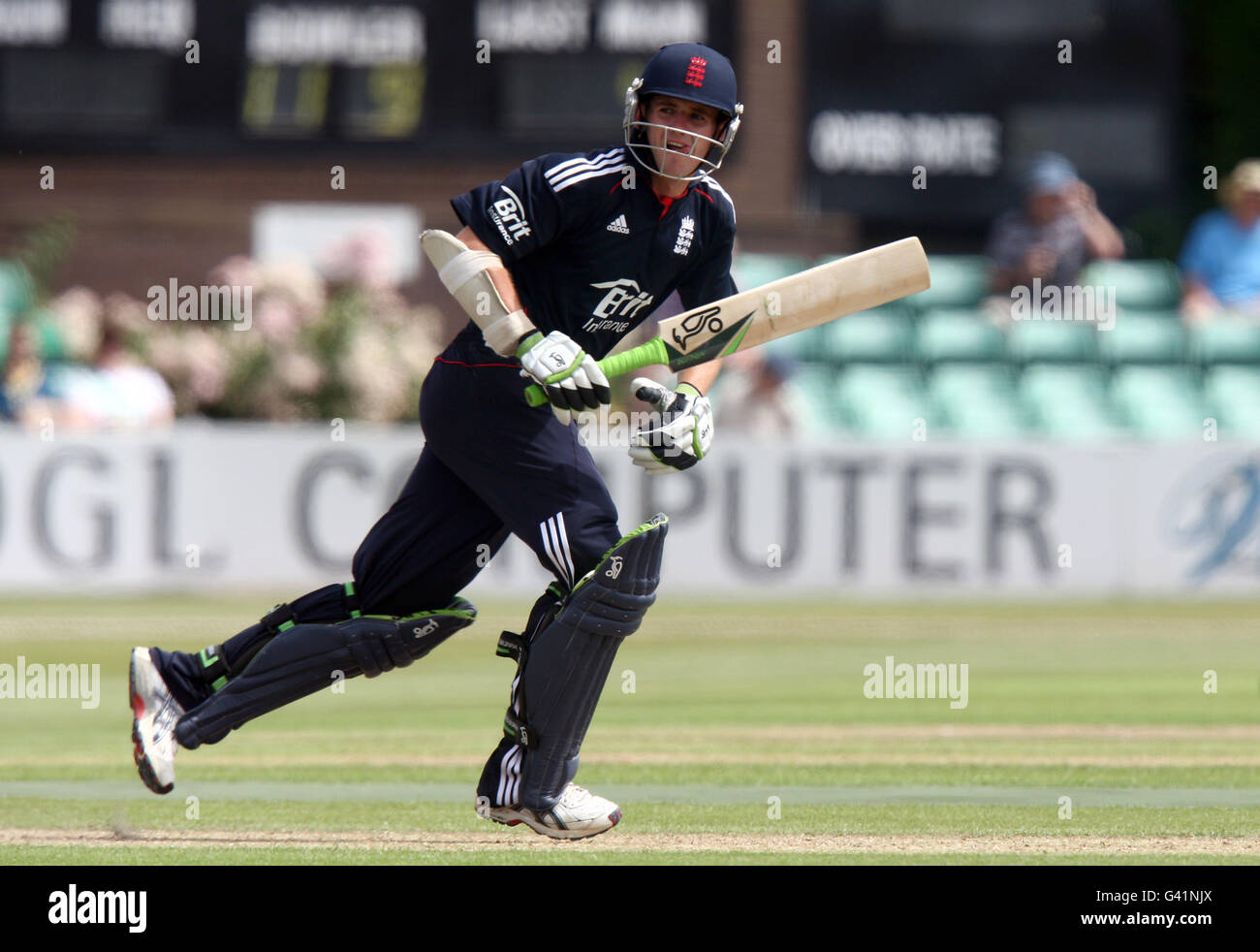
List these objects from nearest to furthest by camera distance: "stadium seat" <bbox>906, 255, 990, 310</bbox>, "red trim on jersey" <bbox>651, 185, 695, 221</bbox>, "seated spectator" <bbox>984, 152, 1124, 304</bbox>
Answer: "red trim on jersey" <bbox>651, 185, 695, 221</bbox> < "seated spectator" <bbox>984, 152, 1124, 304</bbox> < "stadium seat" <bbox>906, 255, 990, 310</bbox>

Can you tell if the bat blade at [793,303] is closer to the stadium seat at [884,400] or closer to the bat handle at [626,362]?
the bat handle at [626,362]

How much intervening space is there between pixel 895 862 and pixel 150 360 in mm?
10145

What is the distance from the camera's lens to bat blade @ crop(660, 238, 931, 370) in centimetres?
507

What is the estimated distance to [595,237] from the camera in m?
4.95

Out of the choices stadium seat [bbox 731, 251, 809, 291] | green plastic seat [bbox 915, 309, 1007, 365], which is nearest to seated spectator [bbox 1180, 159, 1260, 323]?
green plastic seat [bbox 915, 309, 1007, 365]

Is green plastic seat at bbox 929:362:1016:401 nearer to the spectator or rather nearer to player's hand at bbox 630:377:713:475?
the spectator

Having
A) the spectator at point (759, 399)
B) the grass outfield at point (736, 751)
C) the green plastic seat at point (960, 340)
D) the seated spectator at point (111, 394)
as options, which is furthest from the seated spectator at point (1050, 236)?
the seated spectator at point (111, 394)

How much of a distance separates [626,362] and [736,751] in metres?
2.29

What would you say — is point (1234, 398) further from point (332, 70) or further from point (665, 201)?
point (665, 201)

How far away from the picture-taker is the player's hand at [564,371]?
15.4ft

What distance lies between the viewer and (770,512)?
12430 millimetres

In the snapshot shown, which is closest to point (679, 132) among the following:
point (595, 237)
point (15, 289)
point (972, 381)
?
point (595, 237)

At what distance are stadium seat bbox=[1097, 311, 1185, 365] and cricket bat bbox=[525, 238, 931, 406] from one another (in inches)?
385

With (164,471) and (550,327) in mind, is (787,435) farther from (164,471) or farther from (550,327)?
(550,327)
